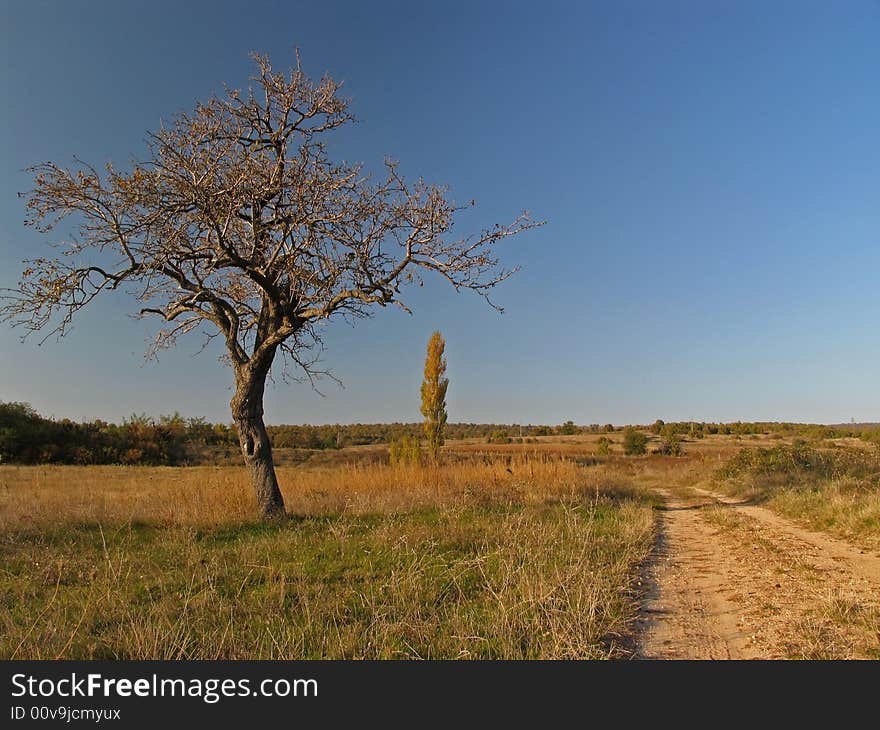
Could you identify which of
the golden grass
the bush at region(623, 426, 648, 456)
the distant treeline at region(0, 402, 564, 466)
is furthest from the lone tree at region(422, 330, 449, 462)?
the bush at region(623, 426, 648, 456)

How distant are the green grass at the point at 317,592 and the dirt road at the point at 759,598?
40cm

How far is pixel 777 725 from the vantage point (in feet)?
10.5

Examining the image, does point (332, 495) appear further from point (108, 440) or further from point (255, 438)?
point (108, 440)

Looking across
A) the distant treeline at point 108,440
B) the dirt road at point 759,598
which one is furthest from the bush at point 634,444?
the dirt road at point 759,598

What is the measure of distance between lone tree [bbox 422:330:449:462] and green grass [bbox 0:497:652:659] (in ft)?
68.5

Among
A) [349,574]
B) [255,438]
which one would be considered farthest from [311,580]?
[255,438]

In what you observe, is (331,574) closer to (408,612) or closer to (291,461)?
(408,612)

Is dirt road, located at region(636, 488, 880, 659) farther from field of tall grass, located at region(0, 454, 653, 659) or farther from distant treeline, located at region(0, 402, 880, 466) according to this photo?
distant treeline, located at region(0, 402, 880, 466)

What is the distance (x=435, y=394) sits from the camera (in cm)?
3084

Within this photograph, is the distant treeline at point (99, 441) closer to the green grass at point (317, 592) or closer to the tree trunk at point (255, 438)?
the tree trunk at point (255, 438)

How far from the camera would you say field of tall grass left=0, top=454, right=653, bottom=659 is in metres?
4.08

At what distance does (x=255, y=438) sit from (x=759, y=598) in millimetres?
8901

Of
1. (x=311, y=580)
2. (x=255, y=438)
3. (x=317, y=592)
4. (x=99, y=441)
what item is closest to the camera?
(x=317, y=592)

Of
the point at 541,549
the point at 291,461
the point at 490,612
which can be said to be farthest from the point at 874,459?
the point at 291,461
